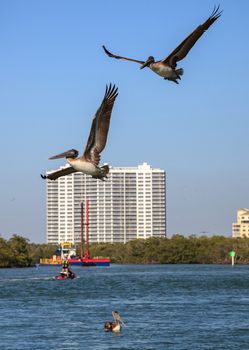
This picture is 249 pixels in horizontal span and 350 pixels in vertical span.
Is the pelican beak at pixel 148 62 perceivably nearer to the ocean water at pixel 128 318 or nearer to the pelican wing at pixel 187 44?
the pelican wing at pixel 187 44

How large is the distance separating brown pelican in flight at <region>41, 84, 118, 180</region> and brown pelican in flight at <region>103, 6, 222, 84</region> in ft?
3.40

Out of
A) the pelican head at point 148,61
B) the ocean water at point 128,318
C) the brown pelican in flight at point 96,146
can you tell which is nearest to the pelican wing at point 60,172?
the brown pelican in flight at point 96,146

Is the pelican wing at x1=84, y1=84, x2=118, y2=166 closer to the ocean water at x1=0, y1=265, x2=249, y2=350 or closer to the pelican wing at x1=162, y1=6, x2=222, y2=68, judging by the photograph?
the pelican wing at x1=162, y1=6, x2=222, y2=68

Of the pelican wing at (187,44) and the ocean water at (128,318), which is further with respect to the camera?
the ocean water at (128,318)

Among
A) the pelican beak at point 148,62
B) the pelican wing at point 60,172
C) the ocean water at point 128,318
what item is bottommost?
the ocean water at point 128,318

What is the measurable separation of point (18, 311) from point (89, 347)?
22.1 meters

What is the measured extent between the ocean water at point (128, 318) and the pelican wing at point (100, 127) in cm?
2659

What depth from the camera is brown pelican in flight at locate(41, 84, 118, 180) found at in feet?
51.8

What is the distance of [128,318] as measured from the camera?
187ft

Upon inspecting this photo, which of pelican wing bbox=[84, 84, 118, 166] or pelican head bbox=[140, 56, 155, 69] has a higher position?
pelican head bbox=[140, 56, 155, 69]

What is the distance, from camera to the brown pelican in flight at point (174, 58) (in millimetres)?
16625

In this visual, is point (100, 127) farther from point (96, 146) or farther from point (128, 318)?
point (128, 318)

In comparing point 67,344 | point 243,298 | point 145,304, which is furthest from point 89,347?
point 243,298

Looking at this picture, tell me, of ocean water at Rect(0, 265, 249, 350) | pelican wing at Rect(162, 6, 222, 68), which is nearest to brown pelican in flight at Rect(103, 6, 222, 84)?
pelican wing at Rect(162, 6, 222, 68)
